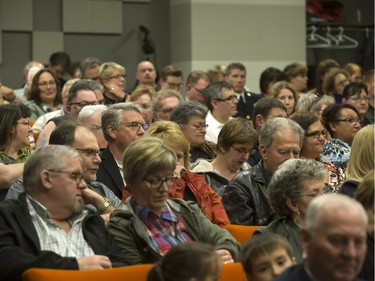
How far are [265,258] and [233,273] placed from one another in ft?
1.02

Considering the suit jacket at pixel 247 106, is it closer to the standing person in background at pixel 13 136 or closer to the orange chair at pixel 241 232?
the standing person in background at pixel 13 136

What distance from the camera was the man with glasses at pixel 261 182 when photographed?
5133 mm

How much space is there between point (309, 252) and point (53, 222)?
4.85 feet

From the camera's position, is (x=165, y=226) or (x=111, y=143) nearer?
(x=165, y=226)

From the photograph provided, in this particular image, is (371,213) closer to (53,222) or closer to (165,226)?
(165,226)

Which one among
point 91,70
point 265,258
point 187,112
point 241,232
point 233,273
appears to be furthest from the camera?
point 91,70

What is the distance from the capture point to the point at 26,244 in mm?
3945

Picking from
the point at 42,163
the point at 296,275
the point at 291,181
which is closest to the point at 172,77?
the point at 291,181

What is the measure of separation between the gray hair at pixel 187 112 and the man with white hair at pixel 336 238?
3747 mm

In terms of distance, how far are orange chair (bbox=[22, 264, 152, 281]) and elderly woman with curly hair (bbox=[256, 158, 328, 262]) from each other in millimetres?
843

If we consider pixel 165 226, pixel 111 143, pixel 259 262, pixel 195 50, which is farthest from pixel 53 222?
pixel 195 50

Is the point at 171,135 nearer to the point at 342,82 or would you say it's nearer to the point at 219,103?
the point at 219,103

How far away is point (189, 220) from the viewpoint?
4.36m

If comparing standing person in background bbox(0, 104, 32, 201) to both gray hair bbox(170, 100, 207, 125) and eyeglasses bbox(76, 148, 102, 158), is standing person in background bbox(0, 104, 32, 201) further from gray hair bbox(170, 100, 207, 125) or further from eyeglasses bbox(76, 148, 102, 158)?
gray hair bbox(170, 100, 207, 125)
